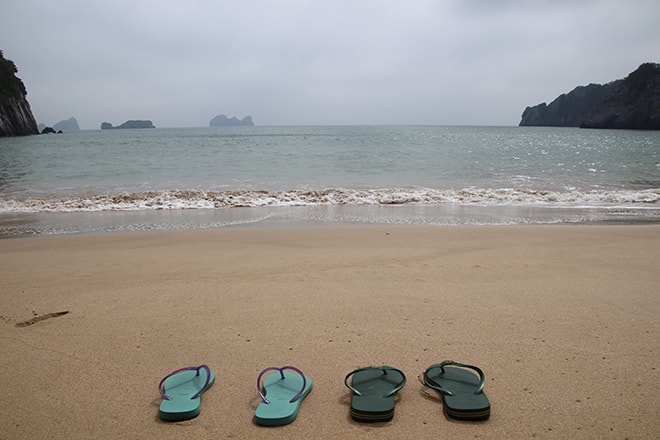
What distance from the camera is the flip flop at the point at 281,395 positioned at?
80.9 inches

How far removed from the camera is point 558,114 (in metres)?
135

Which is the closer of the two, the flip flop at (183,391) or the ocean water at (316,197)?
the flip flop at (183,391)

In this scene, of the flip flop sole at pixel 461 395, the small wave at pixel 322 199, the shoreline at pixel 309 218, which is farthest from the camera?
the small wave at pixel 322 199

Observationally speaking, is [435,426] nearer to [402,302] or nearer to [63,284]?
[402,302]

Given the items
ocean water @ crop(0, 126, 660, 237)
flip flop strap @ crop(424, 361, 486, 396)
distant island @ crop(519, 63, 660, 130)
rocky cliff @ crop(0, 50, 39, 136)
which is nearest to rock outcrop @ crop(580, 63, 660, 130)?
distant island @ crop(519, 63, 660, 130)

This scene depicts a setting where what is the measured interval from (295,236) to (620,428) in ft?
16.9

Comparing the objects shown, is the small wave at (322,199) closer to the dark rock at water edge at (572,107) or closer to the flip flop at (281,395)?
the flip flop at (281,395)

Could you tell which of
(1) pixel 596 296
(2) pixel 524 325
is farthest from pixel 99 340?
(1) pixel 596 296

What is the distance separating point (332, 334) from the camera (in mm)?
2918

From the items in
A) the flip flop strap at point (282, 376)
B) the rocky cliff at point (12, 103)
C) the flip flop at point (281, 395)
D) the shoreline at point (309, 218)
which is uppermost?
the rocky cliff at point (12, 103)

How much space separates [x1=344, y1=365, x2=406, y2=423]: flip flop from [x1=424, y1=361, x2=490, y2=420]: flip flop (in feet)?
0.70

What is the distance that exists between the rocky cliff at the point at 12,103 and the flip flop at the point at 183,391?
81.2 metres

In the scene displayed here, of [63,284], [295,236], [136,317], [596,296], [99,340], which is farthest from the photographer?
A: [295,236]

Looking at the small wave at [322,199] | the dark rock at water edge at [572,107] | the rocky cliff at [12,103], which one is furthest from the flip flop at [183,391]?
the dark rock at water edge at [572,107]
